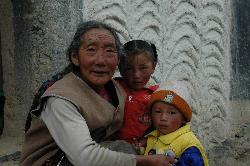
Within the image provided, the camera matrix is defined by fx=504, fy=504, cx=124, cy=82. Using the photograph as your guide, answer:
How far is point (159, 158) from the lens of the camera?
7.47 ft

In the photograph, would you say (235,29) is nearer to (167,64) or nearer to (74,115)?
(167,64)

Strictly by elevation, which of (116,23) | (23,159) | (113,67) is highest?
(116,23)

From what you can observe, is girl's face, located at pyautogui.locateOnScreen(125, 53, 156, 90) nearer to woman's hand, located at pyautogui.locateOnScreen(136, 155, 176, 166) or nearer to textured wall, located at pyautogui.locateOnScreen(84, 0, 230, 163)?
woman's hand, located at pyautogui.locateOnScreen(136, 155, 176, 166)

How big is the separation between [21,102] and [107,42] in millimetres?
1280

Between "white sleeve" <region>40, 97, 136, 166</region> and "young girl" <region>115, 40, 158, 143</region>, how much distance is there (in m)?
0.41

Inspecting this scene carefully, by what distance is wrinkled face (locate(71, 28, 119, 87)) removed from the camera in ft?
7.73

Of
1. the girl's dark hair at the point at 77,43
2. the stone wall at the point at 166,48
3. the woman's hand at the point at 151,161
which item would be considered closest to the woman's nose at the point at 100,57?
the girl's dark hair at the point at 77,43

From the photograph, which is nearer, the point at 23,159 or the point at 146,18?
the point at 23,159

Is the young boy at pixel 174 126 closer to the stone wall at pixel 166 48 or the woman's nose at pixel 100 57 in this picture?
the woman's nose at pixel 100 57

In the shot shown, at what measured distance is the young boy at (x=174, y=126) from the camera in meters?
2.45

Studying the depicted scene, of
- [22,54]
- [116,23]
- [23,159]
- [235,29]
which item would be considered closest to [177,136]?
[23,159]

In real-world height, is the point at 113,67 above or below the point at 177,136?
above

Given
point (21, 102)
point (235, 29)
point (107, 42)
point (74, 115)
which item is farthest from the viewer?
point (235, 29)

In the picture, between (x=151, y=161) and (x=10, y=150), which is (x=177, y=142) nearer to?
(x=151, y=161)
